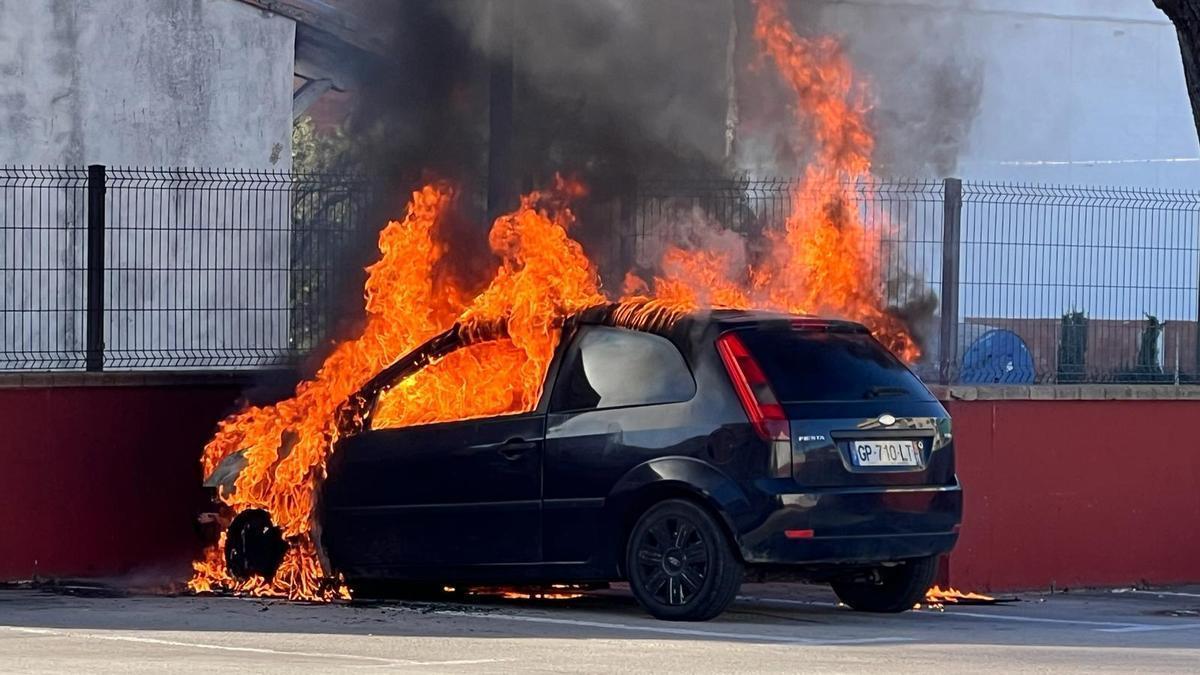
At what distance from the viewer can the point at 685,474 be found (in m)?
10.7

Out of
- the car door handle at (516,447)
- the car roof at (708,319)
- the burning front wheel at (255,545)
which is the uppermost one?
the car roof at (708,319)

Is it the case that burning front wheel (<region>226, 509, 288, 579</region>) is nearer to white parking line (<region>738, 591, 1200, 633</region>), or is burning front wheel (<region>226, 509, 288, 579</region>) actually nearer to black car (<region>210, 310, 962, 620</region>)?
black car (<region>210, 310, 962, 620</region>)

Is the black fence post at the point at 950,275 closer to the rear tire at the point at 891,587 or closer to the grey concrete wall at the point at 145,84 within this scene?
the rear tire at the point at 891,587

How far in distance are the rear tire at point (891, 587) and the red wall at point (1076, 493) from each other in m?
1.75

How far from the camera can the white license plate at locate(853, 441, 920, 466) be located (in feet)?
35.3

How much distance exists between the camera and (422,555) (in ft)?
37.6

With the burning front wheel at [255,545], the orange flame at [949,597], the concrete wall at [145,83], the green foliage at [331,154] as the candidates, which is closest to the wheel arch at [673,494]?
the burning front wheel at [255,545]

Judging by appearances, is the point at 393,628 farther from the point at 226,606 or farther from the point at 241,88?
the point at 241,88

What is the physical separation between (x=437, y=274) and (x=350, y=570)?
2.49 meters

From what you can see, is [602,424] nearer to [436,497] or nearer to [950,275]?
[436,497]

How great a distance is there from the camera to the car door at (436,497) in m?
11.2

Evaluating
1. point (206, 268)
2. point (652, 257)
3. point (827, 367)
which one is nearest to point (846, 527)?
point (827, 367)

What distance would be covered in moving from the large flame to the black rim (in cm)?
101

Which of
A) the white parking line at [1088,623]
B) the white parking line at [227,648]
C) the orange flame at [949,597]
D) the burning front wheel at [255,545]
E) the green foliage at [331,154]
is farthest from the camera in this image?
the green foliage at [331,154]
